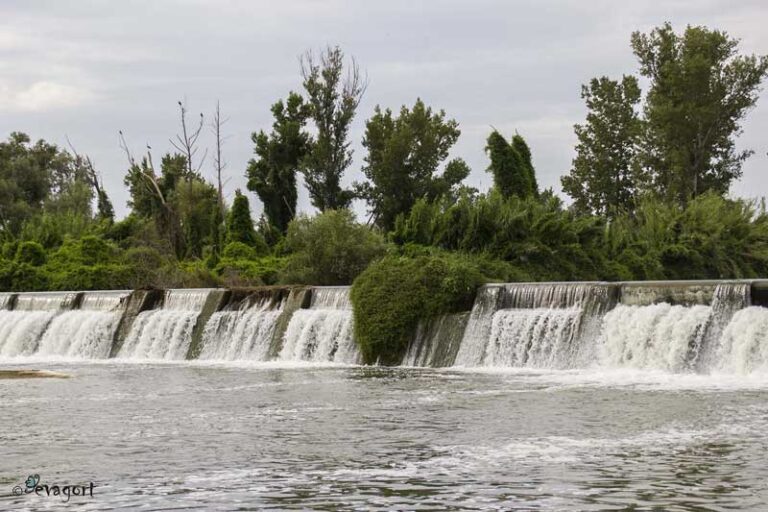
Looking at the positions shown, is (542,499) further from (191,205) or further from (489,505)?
(191,205)

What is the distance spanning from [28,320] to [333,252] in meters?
9.27

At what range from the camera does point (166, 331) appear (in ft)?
96.3

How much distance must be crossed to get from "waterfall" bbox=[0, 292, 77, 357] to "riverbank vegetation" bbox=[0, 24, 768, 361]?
5409mm

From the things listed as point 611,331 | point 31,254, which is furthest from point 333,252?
point 31,254

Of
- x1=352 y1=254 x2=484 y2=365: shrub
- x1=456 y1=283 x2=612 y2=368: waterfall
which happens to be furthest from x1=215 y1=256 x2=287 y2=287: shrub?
x1=456 y1=283 x2=612 y2=368: waterfall

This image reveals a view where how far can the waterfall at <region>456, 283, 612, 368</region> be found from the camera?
2170cm

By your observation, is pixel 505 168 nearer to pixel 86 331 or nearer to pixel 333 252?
pixel 333 252

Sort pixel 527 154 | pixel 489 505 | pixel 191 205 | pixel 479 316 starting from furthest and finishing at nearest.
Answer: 1. pixel 191 205
2. pixel 527 154
3. pixel 479 316
4. pixel 489 505

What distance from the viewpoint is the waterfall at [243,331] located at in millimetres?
27141


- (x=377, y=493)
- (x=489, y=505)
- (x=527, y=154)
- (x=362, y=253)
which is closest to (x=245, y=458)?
(x=377, y=493)

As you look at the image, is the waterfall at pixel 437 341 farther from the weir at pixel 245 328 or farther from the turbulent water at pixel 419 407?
the weir at pixel 245 328

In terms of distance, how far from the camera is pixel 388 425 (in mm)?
14023

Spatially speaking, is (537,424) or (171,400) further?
(171,400)

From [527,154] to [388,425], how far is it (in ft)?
94.1
